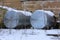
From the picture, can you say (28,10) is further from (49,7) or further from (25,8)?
(49,7)

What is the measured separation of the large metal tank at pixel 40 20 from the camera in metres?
8.61

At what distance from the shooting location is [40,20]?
343 inches

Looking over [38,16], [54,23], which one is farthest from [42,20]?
[54,23]

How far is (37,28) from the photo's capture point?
858 cm

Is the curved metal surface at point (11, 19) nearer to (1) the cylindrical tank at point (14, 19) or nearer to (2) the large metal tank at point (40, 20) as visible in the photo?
(1) the cylindrical tank at point (14, 19)

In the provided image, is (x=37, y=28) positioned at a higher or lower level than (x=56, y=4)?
lower

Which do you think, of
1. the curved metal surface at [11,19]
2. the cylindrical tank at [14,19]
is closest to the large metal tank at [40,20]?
the cylindrical tank at [14,19]

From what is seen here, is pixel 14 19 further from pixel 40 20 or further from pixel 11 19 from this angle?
pixel 40 20

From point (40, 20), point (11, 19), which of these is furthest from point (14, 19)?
point (40, 20)

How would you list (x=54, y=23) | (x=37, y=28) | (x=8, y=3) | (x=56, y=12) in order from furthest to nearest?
(x=8, y=3)
(x=56, y=12)
(x=54, y=23)
(x=37, y=28)

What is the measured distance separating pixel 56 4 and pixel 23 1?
1438 millimetres

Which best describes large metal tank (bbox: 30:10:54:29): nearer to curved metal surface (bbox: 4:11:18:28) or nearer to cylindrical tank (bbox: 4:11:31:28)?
cylindrical tank (bbox: 4:11:31:28)

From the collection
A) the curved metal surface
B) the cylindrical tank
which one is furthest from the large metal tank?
the curved metal surface

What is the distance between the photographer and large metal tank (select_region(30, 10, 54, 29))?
861 cm
